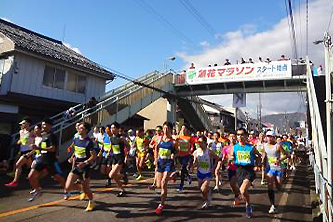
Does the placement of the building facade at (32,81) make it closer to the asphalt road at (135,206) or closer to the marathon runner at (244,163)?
the asphalt road at (135,206)

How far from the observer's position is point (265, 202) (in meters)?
7.69

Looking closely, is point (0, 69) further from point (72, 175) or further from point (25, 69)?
point (72, 175)

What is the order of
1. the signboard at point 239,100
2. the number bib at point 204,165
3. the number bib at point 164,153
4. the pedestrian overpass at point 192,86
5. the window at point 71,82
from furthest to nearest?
1. the signboard at point 239,100
2. the window at point 71,82
3. the pedestrian overpass at point 192,86
4. the number bib at point 204,165
5. the number bib at point 164,153

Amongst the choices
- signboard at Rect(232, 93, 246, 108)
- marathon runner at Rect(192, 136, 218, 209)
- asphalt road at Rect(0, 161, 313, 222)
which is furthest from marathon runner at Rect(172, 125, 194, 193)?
signboard at Rect(232, 93, 246, 108)

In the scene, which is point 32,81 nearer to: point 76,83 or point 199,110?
point 76,83

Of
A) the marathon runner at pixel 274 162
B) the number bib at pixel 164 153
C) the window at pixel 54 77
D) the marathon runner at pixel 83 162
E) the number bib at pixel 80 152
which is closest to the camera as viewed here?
the marathon runner at pixel 83 162

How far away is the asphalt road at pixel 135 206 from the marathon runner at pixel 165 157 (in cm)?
70

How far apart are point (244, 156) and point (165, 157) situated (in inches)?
76.5

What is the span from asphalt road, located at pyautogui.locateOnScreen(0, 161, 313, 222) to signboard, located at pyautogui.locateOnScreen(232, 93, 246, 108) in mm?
14542

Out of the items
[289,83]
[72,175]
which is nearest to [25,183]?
[72,175]

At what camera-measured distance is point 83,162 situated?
5.82 m

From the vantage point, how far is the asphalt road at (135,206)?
554 cm

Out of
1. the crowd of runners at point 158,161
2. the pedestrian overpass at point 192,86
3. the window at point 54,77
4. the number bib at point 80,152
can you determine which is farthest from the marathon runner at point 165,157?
the window at point 54,77

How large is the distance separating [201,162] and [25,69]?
12.3m
